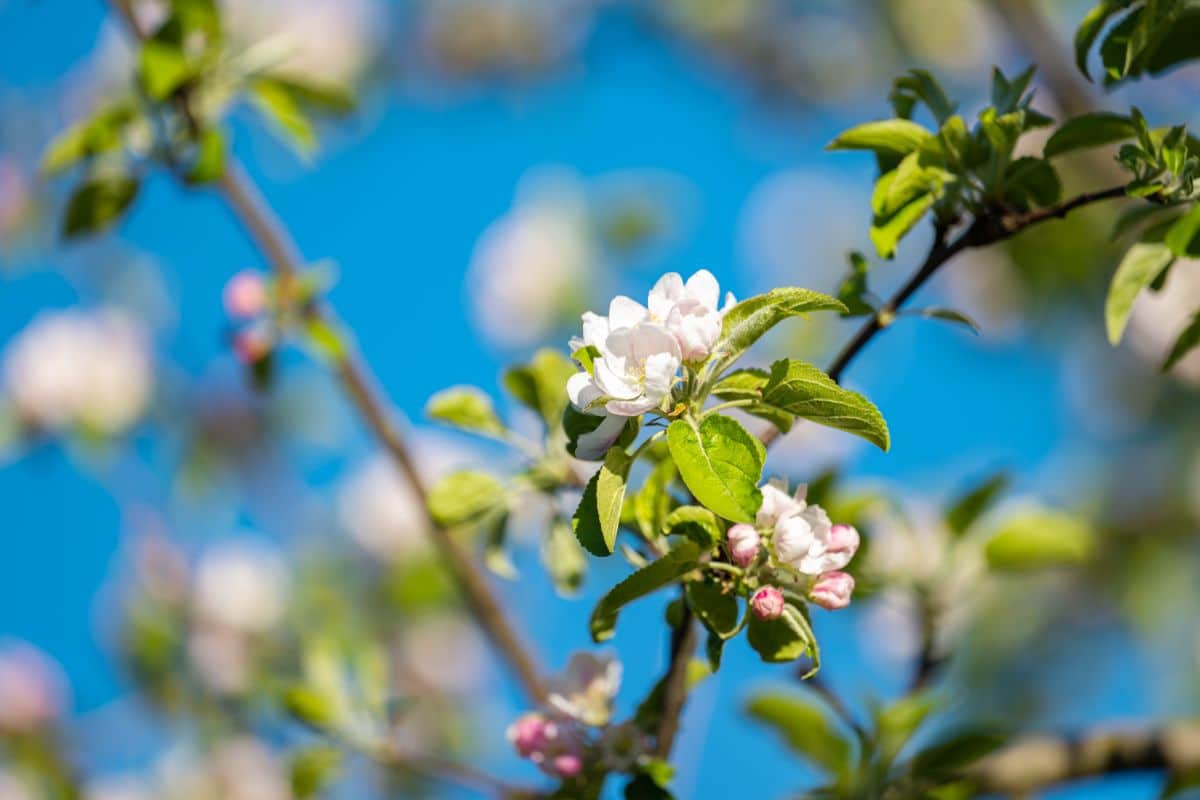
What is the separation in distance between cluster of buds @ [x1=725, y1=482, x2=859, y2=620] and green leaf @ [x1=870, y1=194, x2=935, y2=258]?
0.63ft

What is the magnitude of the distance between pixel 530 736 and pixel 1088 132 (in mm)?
574

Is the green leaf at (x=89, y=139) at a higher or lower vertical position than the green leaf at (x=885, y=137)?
higher

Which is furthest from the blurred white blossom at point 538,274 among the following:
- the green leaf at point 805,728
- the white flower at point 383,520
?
the green leaf at point 805,728

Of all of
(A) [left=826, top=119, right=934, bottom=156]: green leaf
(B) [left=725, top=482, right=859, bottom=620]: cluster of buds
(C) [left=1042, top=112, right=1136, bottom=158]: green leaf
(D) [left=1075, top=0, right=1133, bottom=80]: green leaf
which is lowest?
(B) [left=725, top=482, right=859, bottom=620]: cluster of buds

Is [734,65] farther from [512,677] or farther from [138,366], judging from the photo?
[512,677]

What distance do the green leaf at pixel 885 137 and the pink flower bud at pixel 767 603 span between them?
0.96ft

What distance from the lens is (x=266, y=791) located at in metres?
2.83

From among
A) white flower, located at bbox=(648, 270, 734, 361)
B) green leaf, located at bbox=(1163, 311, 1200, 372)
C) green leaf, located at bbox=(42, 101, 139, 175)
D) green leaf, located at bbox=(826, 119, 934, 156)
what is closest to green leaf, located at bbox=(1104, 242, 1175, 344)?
green leaf, located at bbox=(1163, 311, 1200, 372)

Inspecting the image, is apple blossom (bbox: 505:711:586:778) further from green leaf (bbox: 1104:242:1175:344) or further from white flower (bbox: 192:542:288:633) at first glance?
white flower (bbox: 192:542:288:633)

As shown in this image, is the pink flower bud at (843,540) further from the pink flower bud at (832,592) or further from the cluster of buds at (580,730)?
the cluster of buds at (580,730)

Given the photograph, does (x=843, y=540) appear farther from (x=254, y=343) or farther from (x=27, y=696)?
(x=27, y=696)

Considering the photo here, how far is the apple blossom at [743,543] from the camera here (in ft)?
2.18

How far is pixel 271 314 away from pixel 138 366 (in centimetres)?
130

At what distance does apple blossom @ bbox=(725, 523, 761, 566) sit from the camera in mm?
666
